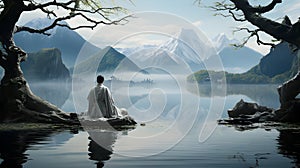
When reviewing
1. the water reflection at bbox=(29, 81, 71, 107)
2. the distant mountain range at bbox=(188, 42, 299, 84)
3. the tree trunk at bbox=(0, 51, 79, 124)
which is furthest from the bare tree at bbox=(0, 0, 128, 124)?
the distant mountain range at bbox=(188, 42, 299, 84)

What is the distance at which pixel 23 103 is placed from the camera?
813 inches

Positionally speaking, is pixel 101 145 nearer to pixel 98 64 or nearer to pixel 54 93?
pixel 98 64

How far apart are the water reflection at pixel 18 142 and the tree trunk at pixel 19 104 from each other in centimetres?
316

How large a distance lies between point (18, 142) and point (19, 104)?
814cm

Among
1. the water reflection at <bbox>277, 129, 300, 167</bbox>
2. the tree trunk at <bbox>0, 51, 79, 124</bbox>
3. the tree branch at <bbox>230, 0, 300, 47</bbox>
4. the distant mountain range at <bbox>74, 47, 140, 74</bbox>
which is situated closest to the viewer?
the water reflection at <bbox>277, 129, 300, 167</bbox>

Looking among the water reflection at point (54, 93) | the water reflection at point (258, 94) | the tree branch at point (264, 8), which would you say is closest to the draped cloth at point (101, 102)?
the tree branch at point (264, 8)

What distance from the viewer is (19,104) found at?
2033 cm

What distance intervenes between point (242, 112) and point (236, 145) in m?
10.8

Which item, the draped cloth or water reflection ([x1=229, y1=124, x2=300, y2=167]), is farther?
the draped cloth

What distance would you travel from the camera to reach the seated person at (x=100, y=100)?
1803 centimetres

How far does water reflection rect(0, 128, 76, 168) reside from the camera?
9.45m

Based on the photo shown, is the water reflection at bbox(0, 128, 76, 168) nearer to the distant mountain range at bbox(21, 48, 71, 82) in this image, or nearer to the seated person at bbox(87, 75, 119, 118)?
the seated person at bbox(87, 75, 119, 118)

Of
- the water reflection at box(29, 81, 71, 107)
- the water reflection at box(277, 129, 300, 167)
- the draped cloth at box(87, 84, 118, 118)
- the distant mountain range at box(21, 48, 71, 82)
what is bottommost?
the water reflection at box(277, 129, 300, 167)

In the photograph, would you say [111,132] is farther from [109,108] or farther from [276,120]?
[276,120]
